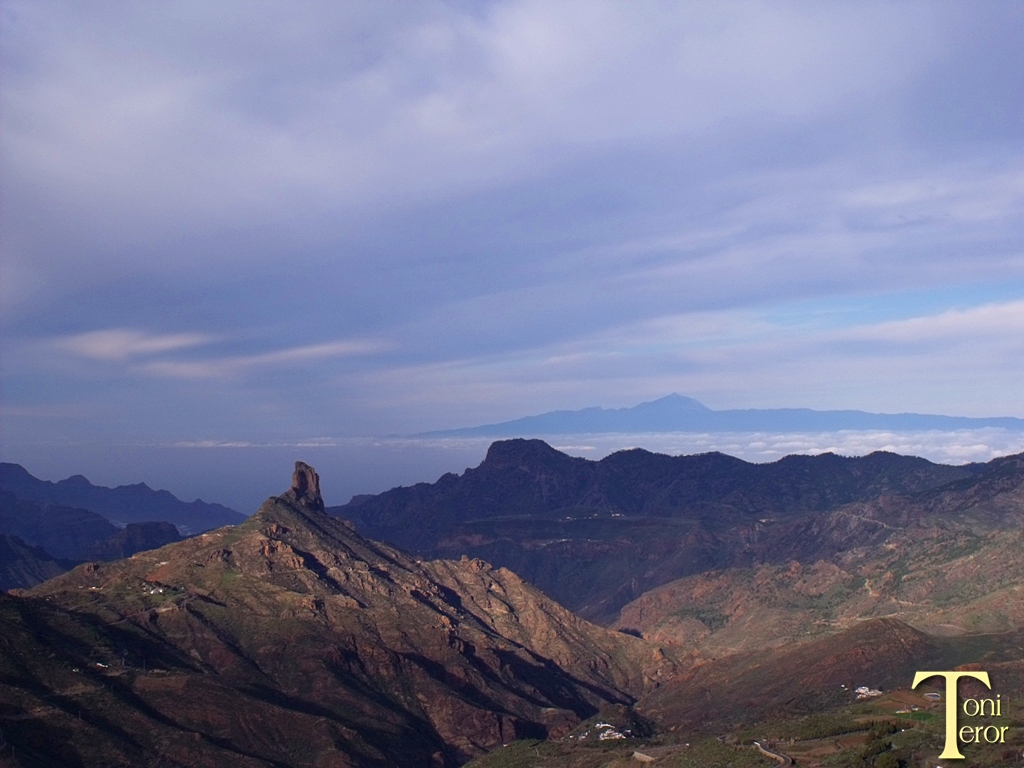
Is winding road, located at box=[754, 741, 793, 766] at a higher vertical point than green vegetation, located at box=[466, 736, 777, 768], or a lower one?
higher

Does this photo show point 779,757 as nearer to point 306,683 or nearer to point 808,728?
point 808,728

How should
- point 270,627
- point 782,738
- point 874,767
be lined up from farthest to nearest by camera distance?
point 270,627 < point 782,738 < point 874,767

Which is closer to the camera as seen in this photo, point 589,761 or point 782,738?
point 782,738

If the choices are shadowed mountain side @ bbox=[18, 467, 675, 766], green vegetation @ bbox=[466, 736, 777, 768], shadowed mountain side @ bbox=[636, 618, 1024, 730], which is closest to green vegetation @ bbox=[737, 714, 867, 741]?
green vegetation @ bbox=[466, 736, 777, 768]

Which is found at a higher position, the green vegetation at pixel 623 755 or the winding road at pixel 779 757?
the winding road at pixel 779 757

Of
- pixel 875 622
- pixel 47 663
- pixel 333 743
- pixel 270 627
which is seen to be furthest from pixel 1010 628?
pixel 47 663

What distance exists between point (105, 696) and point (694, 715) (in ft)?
309

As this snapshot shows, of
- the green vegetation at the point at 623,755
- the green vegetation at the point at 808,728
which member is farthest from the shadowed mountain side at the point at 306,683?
the green vegetation at the point at 808,728

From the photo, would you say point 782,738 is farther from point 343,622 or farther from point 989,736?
point 343,622

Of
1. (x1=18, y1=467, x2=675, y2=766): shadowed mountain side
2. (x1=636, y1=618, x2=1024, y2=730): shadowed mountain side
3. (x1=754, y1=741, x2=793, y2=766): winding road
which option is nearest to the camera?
(x1=754, y1=741, x2=793, y2=766): winding road

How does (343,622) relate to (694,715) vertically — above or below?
above

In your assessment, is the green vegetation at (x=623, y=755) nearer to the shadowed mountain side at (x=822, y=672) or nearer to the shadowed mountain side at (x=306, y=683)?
the shadowed mountain side at (x=306, y=683)

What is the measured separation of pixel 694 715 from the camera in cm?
16750

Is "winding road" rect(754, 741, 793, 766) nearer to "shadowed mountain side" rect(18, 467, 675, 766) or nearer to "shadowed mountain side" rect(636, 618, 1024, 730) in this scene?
"shadowed mountain side" rect(636, 618, 1024, 730)
